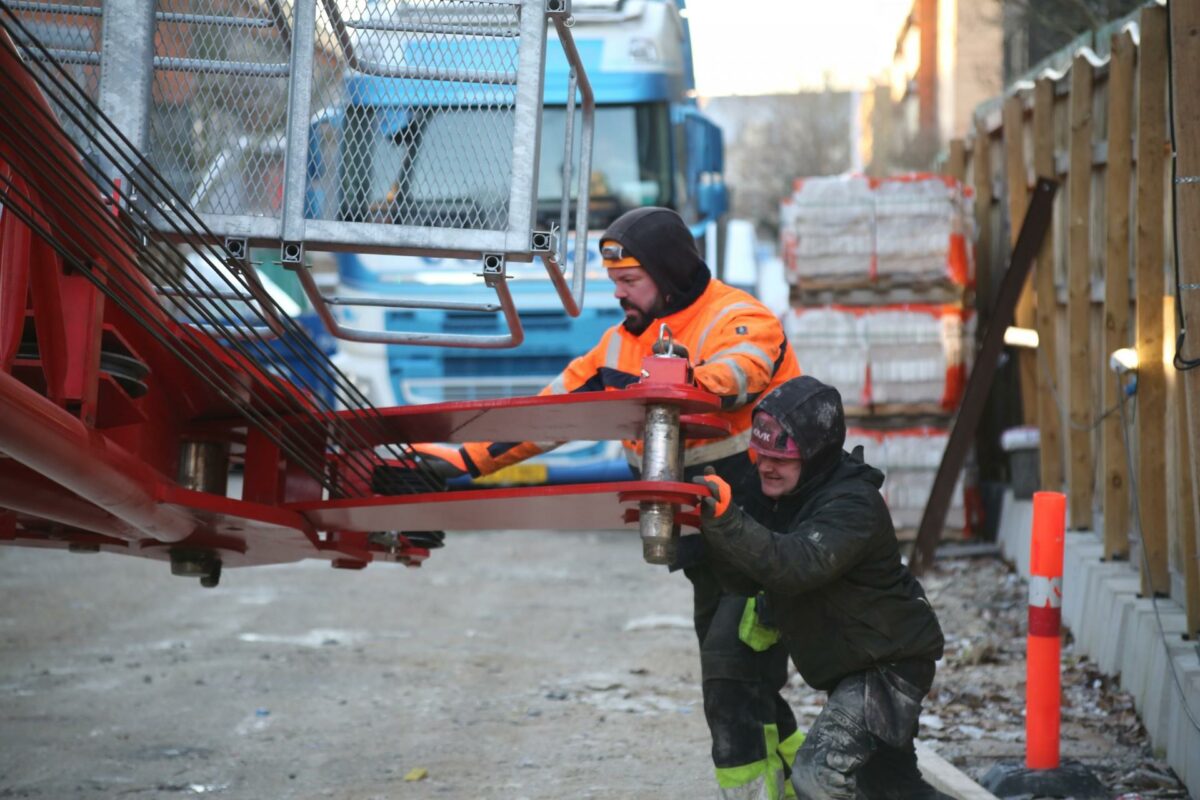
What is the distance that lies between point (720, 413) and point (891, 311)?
6226 mm

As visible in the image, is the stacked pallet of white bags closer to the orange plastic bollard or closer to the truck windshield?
the truck windshield


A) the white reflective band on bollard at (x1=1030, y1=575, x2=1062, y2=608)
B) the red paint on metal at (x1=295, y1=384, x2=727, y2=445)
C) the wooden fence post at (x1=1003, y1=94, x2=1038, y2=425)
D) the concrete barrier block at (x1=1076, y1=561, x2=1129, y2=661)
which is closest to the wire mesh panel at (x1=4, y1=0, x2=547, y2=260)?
the red paint on metal at (x1=295, y1=384, x2=727, y2=445)

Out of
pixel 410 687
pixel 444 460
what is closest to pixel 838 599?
pixel 444 460

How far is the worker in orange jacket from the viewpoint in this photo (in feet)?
15.5

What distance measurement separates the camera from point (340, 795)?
5.71m

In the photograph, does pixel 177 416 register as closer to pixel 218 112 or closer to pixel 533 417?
pixel 218 112

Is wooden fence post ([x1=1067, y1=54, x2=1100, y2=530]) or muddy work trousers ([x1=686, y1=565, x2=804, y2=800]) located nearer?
muddy work trousers ([x1=686, y1=565, x2=804, y2=800])

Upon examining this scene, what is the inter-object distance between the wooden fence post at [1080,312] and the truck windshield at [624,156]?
3943 millimetres

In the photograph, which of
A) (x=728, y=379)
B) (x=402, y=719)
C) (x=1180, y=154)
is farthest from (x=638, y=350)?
Result: (x=402, y=719)

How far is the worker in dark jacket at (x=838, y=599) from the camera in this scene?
4.27 metres

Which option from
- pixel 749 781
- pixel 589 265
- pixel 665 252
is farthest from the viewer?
pixel 589 265

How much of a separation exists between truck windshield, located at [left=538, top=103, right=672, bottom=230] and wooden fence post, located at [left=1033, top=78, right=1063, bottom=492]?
3117 mm

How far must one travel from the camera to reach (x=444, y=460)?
16.6 feet

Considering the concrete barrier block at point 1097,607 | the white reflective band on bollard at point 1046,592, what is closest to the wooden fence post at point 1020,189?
the concrete barrier block at point 1097,607
